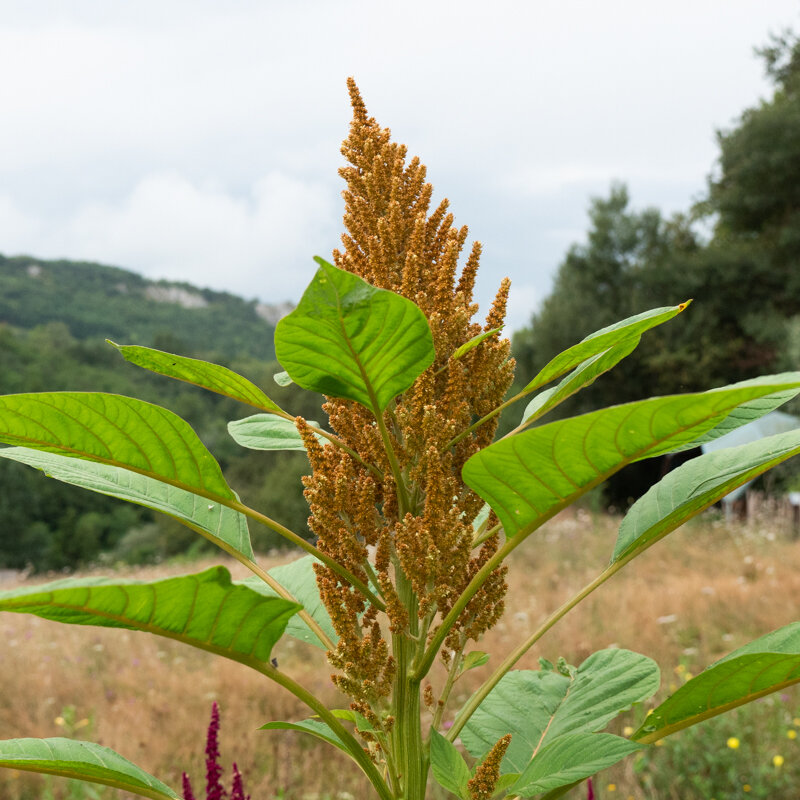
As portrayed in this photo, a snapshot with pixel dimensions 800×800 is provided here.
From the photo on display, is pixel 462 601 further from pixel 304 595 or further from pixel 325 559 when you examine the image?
pixel 304 595

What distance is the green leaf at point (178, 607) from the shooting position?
0.49 metres

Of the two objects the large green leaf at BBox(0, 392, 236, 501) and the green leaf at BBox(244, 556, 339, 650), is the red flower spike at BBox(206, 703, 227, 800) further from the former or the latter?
the large green leaf at BBox(0, 392, 236, 501)

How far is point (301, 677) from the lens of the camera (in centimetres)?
421

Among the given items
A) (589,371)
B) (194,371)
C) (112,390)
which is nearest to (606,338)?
(589,371)

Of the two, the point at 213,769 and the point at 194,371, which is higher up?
the point at 194,371

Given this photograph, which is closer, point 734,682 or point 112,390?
point 734,682

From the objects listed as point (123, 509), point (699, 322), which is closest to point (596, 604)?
point (699, 322)

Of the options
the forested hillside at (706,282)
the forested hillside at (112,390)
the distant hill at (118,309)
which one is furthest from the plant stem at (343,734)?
the distant hill at (118,309)

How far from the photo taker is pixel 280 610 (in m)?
0.55

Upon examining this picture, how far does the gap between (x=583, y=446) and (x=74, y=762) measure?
1.81 feet

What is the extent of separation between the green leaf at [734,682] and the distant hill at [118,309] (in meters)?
35.8

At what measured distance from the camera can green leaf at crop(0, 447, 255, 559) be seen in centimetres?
68

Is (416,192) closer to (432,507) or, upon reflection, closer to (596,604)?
(432,507)

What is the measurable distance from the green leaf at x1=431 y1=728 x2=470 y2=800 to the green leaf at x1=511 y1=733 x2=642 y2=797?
2.0 inches
